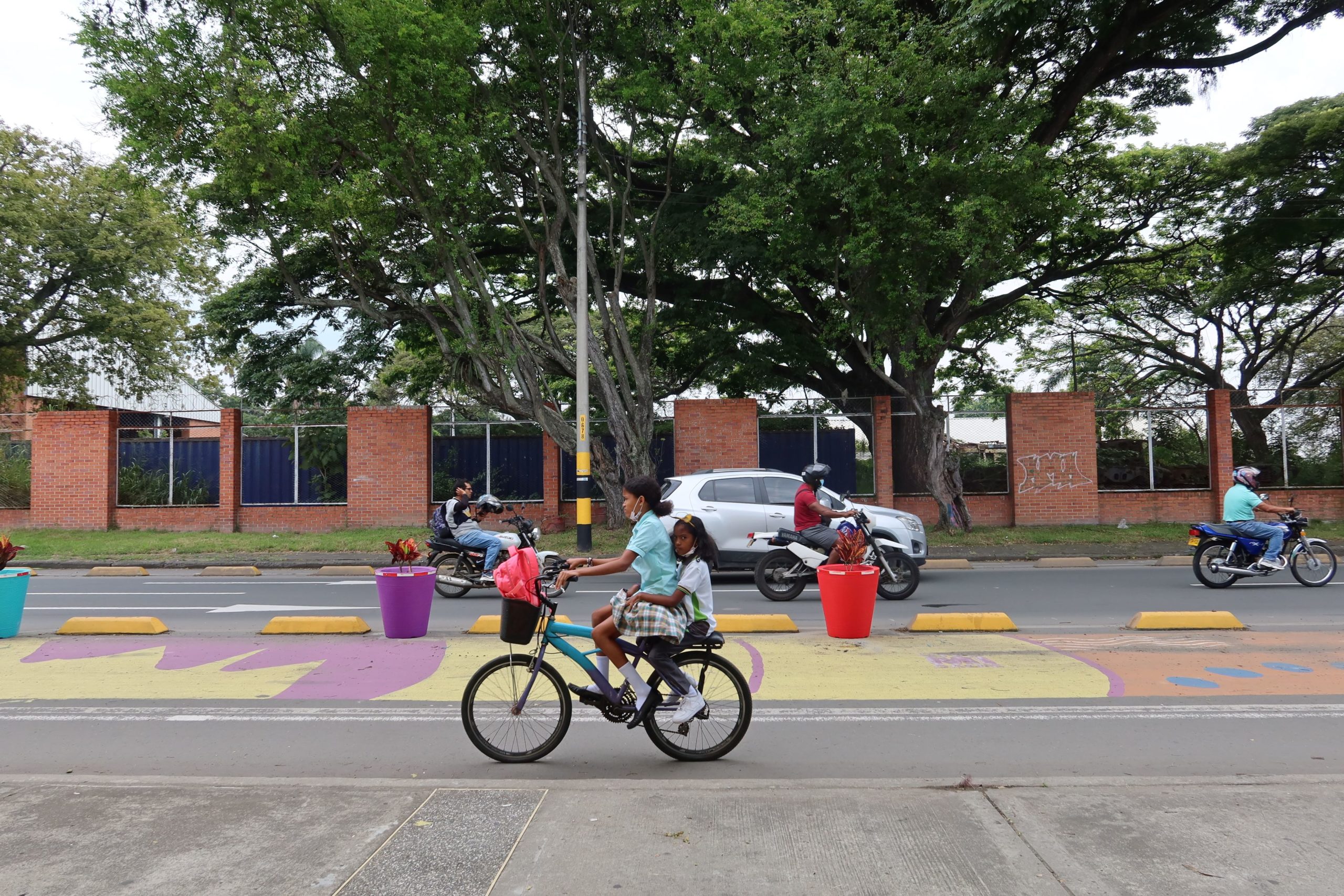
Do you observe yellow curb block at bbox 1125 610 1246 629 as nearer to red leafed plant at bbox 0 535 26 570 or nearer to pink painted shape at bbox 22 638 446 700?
pink painted shape at bbox 22 638 446 700

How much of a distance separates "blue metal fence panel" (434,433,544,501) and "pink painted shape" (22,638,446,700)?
1278 centimetres

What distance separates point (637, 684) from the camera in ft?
16.5

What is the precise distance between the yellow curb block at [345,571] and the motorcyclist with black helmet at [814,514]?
30.0 ft

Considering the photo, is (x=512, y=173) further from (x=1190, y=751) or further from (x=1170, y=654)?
(x=1190, y=751)

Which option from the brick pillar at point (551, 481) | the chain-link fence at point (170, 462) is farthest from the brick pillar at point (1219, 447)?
the chain-link fence at point (170, 462)

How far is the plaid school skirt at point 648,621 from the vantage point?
4.95m

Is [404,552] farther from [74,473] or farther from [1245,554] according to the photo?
[74,473]

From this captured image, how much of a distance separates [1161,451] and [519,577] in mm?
20313

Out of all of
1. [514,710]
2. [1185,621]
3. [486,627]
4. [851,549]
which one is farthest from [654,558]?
[1185,621]

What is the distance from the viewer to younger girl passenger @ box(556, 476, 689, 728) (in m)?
4.96

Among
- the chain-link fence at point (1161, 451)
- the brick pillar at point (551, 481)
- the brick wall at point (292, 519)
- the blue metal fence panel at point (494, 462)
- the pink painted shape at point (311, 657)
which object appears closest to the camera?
the pink painted shape at point (311, 657)

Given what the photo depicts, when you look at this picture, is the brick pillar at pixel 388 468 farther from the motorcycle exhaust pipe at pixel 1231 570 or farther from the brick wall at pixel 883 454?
the motorcycle exhaust pipe at pixel 1231 570

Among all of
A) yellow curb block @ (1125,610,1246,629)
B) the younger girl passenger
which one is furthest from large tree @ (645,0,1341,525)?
the younger girl passenger

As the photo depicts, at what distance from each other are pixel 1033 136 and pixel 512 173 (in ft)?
37.0
